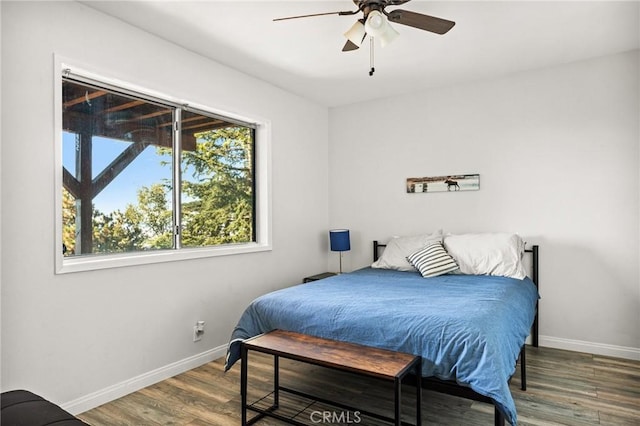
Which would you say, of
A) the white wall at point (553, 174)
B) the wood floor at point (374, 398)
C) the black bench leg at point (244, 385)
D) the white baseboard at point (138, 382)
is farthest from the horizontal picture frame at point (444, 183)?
the black bench leg at point (244, 385)

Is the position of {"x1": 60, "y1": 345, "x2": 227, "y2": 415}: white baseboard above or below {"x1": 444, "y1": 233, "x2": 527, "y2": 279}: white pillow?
below

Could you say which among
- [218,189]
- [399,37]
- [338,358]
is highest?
[399,37]

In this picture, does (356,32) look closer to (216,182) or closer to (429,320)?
(429,320)

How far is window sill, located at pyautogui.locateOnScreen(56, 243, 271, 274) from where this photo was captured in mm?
2557

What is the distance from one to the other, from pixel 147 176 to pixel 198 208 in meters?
0.56

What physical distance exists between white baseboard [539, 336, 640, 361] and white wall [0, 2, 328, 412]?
9.01 ft

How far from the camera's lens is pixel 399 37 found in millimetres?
3119

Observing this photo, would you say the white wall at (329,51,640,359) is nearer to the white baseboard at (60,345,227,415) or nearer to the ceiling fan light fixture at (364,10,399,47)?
the ceiling fan light fixture at (364,10,399,47)

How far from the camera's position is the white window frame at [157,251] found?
8.05 ft

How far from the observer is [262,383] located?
2969mm

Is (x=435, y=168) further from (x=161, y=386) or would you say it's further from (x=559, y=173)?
(x=161, y=386)

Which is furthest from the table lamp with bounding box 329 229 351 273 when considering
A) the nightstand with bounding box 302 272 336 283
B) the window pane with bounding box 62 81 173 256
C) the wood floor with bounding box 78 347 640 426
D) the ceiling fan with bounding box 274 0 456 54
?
the ceiling fan with bounding box 274 0 456 54

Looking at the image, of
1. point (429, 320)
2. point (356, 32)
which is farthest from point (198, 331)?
point (356, 32)

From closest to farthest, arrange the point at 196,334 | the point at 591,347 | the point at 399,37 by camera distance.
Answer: the point at 399,37
the point at 196,334
the point at 591,347
